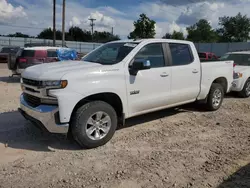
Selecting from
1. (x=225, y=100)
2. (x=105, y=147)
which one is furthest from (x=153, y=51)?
(x=225, y=100)

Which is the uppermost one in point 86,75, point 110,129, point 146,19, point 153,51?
point 146,19

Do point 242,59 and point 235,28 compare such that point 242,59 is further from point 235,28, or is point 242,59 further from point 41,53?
point 235,28

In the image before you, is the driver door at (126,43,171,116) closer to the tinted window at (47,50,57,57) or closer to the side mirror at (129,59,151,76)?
the side mirror at (129,59,151,76)

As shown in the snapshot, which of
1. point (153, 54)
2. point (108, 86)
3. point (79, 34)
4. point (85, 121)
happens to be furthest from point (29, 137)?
point (79, 34)

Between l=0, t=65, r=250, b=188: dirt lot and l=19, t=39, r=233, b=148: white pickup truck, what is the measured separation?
44cm

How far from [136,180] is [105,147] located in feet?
3.74

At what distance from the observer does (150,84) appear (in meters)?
4.78

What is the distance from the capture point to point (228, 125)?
18.3ft

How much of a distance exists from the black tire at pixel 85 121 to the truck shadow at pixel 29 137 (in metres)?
0.27

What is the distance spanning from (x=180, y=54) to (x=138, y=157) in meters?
2.74

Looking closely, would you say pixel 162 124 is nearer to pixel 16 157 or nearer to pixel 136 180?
pixel 136 180

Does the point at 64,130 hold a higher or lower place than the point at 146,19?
lower

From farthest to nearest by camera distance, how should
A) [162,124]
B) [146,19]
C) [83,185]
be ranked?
[146,19] < [162,124] < [83,185]

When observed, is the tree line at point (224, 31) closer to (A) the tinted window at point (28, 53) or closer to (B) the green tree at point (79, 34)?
(B) the green tree at point (79, 34)
